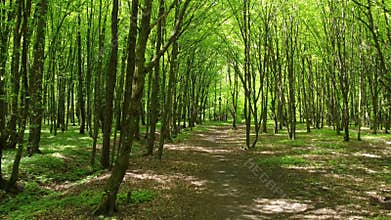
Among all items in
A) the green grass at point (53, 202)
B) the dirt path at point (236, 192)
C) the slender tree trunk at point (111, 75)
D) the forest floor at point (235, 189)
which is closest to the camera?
→ the dirt path at point (236, 192)

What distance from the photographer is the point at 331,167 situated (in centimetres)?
1461

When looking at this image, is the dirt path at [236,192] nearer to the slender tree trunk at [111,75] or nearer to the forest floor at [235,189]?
the forest floor at [235,189]

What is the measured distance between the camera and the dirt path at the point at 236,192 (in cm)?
885

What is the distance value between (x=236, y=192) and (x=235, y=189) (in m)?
0.41

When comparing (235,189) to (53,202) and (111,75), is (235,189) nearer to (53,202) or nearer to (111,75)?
(53,202)

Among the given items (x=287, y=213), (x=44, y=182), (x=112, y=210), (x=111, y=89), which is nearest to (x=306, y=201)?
(x=287, y=213)

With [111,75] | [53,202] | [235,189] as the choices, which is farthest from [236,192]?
[111,75]

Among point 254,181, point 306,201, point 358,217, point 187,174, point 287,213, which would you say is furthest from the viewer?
point 187,174

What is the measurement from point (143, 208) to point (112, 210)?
0.93 meters

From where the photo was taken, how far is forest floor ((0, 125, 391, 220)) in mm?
8953

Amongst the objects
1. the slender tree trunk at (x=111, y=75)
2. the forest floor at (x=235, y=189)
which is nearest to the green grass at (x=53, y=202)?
the forest floor at (x=235, y=189)

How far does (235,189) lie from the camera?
1165cm

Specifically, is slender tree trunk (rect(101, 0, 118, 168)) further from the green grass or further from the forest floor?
the green grass

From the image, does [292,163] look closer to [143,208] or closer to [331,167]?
[331,167]
